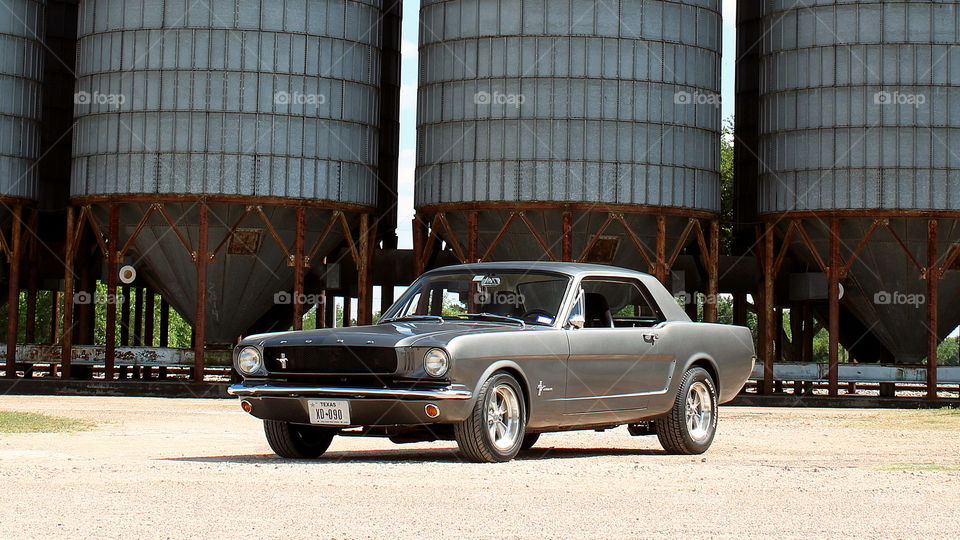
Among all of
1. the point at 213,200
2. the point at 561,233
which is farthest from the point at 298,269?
the point at 561,233

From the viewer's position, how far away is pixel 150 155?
3086cm

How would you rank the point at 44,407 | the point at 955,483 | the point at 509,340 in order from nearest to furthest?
the point at 955,483 < the point at 509,340 < the point at 44,407

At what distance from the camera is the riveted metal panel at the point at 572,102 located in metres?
30.2

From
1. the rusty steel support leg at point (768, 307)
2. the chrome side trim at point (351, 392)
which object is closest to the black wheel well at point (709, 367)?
the chrome side trim at point (351, 392)

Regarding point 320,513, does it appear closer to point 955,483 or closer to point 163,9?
point 955,483

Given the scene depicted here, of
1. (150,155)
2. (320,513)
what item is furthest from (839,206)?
(320,513)

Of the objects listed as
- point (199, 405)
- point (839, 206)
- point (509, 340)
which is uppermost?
point (839, 206)

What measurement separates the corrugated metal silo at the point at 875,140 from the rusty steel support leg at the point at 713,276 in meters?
1.35

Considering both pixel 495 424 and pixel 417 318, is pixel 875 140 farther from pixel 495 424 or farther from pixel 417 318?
pixel 495 424

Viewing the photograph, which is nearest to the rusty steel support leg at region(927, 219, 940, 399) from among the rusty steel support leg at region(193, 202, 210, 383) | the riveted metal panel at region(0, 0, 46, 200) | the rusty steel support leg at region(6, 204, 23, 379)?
the rusty steel support leg at region(193, 202, 210, 383)

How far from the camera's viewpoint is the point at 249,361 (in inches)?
449

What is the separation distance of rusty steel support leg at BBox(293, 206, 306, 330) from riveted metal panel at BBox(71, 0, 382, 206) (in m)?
0.58

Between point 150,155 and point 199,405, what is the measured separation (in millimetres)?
7609

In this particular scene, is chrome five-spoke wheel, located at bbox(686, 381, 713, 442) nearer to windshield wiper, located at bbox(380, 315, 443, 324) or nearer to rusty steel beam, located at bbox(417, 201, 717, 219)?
windshield wiper, located at bbox(380, 315, 443, 324)
